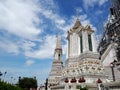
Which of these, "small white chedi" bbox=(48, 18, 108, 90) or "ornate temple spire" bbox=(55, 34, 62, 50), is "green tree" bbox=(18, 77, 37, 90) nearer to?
"ornate temple spire" bbox=(55, 34, 62, 50)

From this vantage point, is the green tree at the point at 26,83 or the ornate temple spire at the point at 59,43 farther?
the green tree at the point at 26,83

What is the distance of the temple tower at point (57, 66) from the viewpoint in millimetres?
47906

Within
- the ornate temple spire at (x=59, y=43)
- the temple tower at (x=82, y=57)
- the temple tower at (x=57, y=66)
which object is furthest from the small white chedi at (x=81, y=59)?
the ornate temple spire at (x=59, y=43)

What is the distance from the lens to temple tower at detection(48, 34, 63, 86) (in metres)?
47.9

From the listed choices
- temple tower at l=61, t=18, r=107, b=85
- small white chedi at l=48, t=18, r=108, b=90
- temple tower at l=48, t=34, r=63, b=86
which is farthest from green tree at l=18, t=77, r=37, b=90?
temple tower at l=61, t=18, r=107, b=85

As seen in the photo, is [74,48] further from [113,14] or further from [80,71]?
[113,14]

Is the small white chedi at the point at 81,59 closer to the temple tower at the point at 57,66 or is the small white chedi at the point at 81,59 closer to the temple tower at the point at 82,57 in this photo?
the temple tower at the point at 82,57

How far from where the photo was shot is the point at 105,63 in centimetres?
3784

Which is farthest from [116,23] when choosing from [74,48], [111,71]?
[111,71]

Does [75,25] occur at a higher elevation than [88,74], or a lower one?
higher

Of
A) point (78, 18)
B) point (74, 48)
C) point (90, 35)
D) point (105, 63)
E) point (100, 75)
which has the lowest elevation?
point (100, 75)

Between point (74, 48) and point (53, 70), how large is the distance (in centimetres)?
1410

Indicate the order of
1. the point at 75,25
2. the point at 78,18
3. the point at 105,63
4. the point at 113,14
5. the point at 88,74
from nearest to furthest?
the point at 88,74 < the point at 105,63 < the point at 75,25 < the point at 78,18 < the point at 113,14

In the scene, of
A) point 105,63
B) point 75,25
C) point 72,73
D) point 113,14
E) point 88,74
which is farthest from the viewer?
point 113,14
